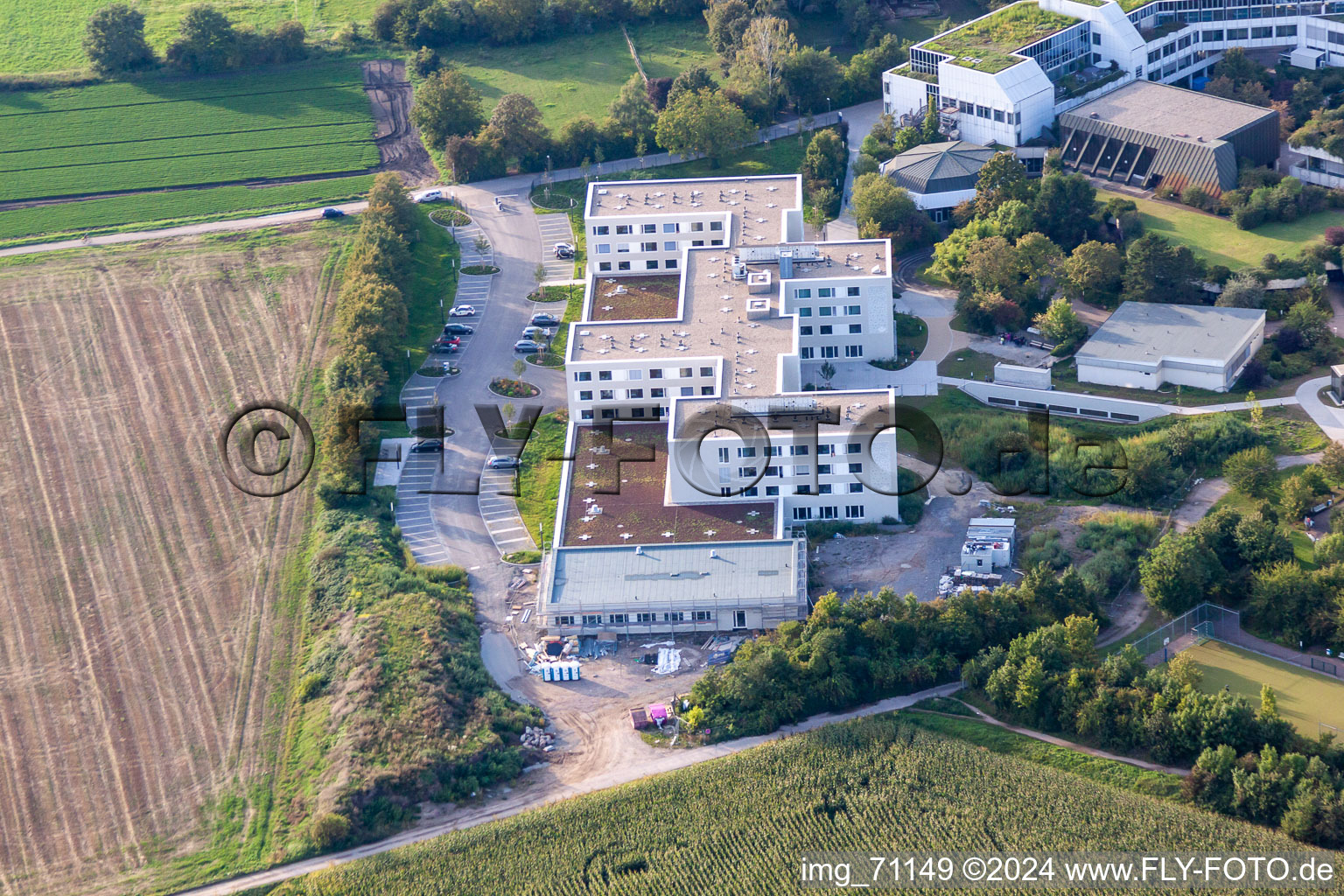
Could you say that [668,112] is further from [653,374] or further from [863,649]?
[863,649]

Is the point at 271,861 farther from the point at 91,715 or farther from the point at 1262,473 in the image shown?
the point at 1262,473

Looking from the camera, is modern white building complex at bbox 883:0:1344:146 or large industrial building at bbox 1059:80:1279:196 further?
modern white building complex at bbox 883:0:1344:146

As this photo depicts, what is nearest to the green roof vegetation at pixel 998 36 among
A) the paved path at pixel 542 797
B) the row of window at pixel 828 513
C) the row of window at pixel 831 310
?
the row of window at pixel 831 310

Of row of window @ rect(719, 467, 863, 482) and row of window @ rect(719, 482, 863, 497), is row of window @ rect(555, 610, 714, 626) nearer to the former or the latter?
row of window @ rect(719, 482, 863, 497)

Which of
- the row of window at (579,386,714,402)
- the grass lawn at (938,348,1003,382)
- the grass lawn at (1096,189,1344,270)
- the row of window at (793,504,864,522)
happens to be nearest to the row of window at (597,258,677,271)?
the row of window at (579,386,714,402)

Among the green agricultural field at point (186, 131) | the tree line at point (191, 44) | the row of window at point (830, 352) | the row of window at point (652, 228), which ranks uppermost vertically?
the tree line at point (191, 44)

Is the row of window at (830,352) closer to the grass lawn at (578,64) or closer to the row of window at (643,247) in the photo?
the row of window at (643,247)

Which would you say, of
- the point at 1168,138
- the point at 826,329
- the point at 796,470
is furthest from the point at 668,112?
the point at 796,470
